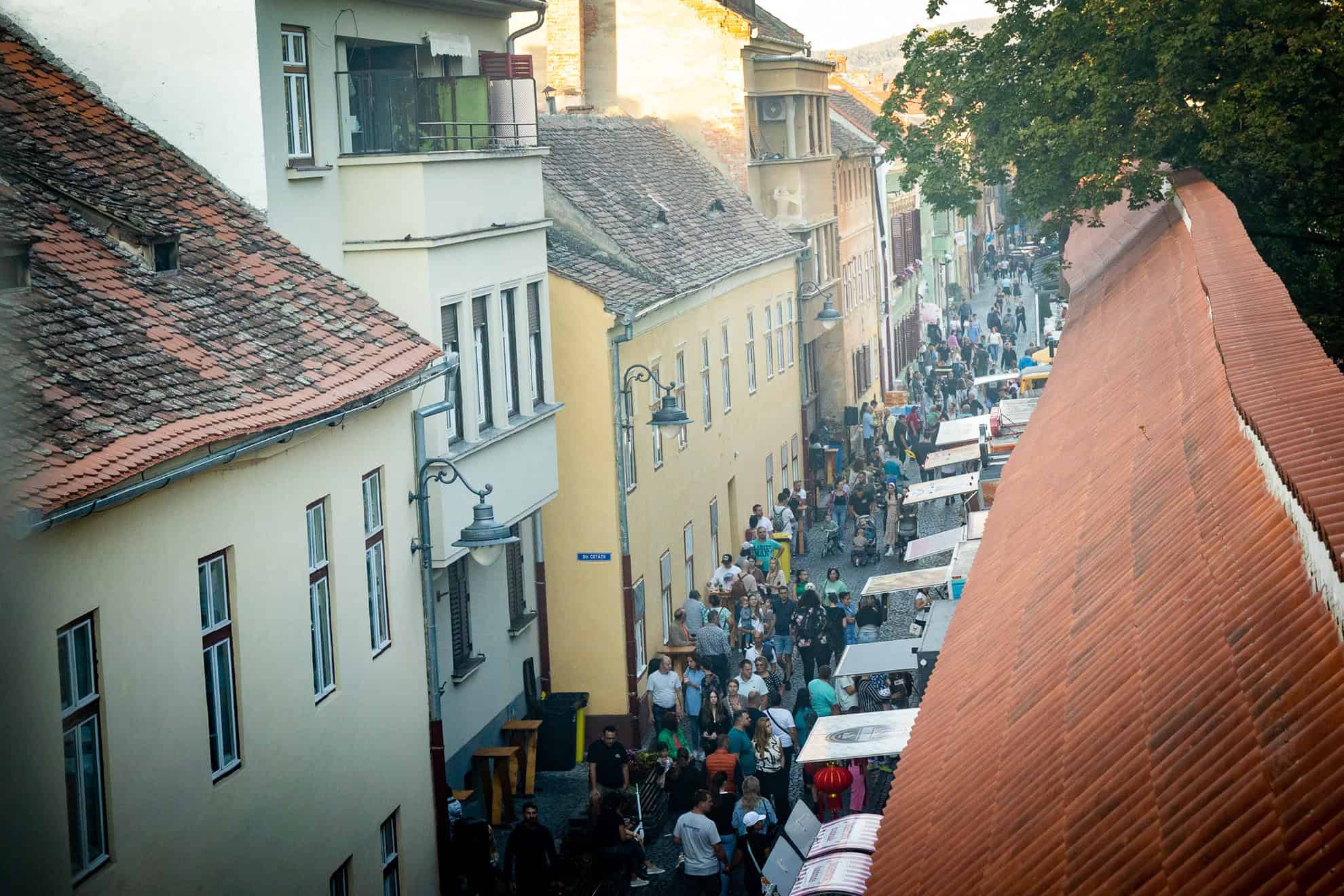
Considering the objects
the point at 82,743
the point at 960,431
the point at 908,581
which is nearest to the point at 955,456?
the point at 960,431

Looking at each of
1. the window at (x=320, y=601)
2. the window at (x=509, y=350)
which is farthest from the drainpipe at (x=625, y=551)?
the window at (x=320, y=601)

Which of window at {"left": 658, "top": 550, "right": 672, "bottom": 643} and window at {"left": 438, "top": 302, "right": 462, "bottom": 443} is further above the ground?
window at {"left": 438, "top": 302, "right": 462, "bottom": 443}

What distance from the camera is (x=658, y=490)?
2670 centimetres

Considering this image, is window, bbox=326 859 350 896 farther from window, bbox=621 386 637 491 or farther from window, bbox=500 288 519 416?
window, bbox=621 386 637 491

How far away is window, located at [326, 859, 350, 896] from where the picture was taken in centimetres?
1361

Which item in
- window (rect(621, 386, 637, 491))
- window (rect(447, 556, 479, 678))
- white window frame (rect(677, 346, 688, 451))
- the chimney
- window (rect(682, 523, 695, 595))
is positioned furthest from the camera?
the chimney

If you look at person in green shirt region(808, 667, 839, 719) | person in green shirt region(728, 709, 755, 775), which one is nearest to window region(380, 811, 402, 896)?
person in green shirt region(728, 709, 755, 775)

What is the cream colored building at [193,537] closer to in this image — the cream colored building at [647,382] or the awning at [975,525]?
the cream colored building at [647,382]

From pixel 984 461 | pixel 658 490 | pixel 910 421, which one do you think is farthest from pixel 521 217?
pixel 910 421

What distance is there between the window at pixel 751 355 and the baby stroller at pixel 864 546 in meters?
3.83

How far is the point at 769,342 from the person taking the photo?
37344 mm

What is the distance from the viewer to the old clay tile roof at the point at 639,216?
85.0 ft

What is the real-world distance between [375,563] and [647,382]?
11.8 metres

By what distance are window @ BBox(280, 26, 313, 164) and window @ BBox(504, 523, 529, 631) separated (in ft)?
23.9
